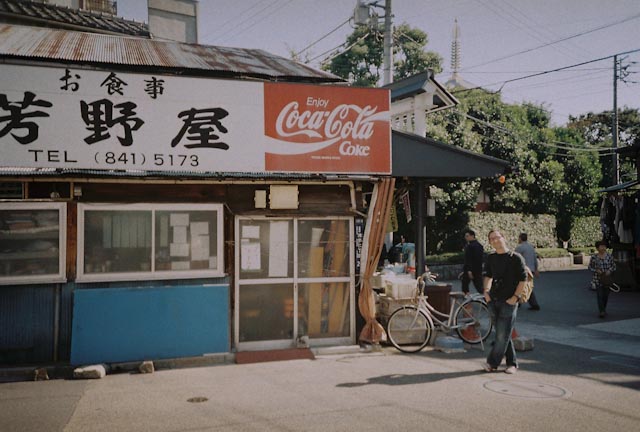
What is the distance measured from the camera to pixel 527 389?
7543mm

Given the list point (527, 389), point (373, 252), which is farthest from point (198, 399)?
point (527, 389)

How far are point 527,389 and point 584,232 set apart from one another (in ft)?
101

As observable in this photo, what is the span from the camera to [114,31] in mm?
20594

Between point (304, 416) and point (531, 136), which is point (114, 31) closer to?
point (304, 416)

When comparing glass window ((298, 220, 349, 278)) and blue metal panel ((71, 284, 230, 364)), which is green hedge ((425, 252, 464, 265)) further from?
blue metal panel ((71, 284, 230, 364))

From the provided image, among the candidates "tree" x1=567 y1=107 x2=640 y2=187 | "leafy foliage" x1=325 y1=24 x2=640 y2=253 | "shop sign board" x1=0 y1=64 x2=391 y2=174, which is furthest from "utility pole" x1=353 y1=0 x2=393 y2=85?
"tree" x1=567 y1=107 x2=640 y2=187

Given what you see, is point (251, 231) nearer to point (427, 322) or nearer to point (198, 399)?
point (198, 399)

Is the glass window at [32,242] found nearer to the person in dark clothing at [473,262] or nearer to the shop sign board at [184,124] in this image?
the shop sign board at [184,124]

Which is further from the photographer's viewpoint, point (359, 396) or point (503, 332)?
point (503, 332)

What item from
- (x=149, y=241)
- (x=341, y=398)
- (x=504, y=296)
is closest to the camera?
A: (x=341, y=398)

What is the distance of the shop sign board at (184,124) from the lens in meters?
8.22

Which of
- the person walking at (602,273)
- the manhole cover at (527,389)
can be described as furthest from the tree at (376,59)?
the manhole cover at (527,389)

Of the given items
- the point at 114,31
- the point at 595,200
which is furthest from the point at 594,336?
the point at 595,200

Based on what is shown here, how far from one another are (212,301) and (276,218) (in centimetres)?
196
